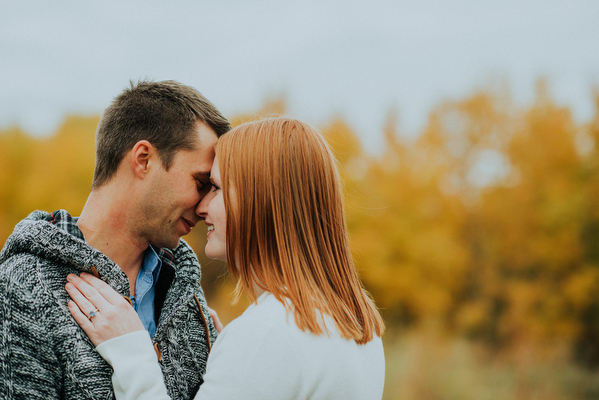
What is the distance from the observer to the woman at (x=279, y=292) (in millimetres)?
1681

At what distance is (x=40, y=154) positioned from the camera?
933 inches

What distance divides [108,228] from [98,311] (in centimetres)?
42

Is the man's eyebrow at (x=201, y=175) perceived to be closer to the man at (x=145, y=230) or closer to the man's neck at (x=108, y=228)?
the man at (x=145, y=230)

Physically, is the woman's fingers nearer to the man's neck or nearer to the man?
the man

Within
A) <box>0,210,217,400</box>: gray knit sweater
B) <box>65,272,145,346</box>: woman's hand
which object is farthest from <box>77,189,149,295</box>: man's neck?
<box>65,272,145,346</box>: woman's hand

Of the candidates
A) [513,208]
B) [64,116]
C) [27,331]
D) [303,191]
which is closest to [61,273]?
[27,331]

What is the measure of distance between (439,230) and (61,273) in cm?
1662

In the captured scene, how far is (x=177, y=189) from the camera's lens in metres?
2.38

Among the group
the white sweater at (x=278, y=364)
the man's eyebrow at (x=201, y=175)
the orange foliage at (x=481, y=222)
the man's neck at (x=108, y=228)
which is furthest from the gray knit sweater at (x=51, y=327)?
the orange foliage at (x=481, y=222)

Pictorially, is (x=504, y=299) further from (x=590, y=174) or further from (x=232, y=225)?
(x=232, y=225)

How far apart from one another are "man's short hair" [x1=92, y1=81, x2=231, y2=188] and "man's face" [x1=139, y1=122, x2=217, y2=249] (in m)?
0.04

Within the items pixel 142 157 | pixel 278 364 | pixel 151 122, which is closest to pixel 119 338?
pixel 278 364

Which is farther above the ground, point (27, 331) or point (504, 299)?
point (27, 331)

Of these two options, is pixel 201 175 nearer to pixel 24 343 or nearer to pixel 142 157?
pixel 142 157
